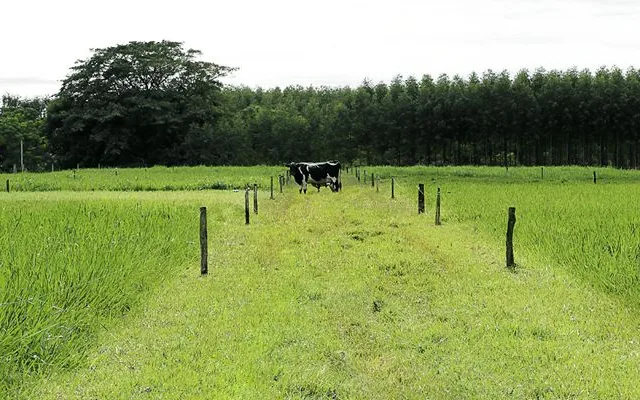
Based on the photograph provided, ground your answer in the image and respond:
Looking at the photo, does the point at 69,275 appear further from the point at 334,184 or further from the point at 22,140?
the point at 22,140

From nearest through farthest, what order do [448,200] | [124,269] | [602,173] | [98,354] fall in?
[98,354]
[124,269]
[448,200]
[602,173]

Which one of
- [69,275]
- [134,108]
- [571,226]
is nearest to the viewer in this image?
[69,275]

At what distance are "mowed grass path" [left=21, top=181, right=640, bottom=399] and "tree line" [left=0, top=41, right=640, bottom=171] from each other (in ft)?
185

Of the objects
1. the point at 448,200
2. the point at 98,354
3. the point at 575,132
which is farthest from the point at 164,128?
the point at 98,354

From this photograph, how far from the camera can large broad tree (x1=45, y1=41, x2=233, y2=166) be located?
67000mm

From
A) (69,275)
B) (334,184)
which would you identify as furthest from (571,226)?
(334,184)

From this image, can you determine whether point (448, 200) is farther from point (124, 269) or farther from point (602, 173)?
point (602, 173)

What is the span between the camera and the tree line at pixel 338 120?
215ft

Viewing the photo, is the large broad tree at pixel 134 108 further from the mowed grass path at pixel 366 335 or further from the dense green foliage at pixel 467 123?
the mowed grass path at pixel 366 335

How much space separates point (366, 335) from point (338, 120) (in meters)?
67.5

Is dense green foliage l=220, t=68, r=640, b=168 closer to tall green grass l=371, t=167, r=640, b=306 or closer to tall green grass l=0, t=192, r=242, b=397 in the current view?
tall green grass l=371, t=167, r=640, b=306

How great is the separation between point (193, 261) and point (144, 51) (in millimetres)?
61675

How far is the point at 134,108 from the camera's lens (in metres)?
66.5

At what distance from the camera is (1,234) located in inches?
442
